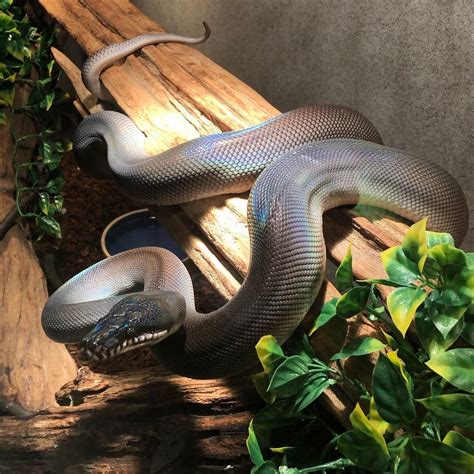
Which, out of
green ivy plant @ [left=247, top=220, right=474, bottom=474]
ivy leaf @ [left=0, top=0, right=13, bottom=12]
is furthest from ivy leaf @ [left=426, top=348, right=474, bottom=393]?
ivy leaf @ [left=0, top=0, right=13, bottom=12]

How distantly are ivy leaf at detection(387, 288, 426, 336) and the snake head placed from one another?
0.66 meters

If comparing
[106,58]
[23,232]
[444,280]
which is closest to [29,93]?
[106,58]

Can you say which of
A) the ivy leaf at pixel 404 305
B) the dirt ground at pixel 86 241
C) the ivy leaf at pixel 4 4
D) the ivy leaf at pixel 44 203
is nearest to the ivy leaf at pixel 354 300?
the ivy leaf at pixel 404 305

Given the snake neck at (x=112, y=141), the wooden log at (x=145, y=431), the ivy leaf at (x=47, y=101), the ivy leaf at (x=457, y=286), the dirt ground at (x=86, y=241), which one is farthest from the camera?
the ivy leaf at (x=47, y=101)

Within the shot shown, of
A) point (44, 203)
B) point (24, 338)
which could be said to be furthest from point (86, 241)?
point (24, 338)

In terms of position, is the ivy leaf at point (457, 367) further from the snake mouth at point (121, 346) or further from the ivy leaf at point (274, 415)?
the snake mouth at point (121, 346)

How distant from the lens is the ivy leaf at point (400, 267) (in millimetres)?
1179

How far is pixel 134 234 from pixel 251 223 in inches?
32.1

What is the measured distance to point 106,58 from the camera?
273 cm

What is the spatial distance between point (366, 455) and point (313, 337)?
50 centimetres

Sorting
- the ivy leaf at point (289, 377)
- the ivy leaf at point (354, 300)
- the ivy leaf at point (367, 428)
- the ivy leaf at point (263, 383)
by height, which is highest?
→ the ivy leaf at point (354, 300)

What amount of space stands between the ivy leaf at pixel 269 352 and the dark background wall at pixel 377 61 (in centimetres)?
113

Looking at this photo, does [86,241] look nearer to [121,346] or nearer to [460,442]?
[121,346]

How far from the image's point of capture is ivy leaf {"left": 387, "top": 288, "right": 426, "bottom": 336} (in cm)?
109
